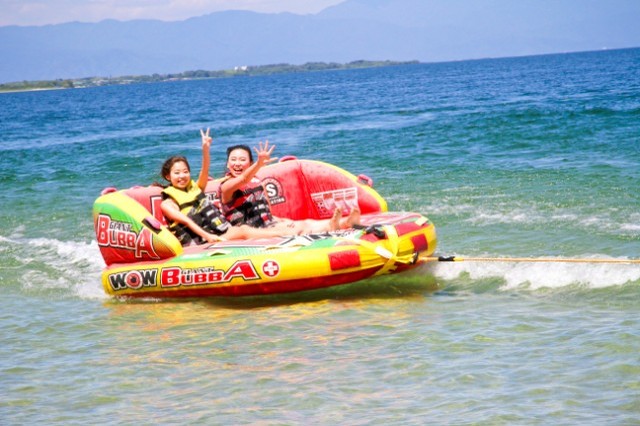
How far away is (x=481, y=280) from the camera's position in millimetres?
7273

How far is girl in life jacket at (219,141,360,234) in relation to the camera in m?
7.62

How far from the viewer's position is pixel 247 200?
A: 791 centimetres

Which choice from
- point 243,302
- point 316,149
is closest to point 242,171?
point 243,302

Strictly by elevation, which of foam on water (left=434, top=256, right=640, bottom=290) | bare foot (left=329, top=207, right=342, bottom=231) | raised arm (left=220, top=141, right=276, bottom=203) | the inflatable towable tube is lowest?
foam on water (left=434, top=256, right=640, bottom=290)

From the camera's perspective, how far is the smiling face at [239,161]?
306 inches

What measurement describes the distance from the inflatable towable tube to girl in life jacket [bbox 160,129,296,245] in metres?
0.19

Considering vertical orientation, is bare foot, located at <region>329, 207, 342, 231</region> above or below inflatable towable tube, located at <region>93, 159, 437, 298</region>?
above

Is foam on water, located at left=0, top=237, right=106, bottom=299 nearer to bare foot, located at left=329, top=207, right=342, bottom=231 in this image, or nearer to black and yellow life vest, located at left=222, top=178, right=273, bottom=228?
black and yellow life vest, located at left=222, top=178, right=273, bottom=228

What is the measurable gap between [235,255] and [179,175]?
102cm

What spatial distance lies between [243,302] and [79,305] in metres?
1.34

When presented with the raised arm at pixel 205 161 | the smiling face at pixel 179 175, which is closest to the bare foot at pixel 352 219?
the raised arm at pixel 205 161

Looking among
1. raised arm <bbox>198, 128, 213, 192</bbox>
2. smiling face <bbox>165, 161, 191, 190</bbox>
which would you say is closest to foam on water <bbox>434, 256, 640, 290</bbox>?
raised arm <bbox>198, 128, 213, 192</bbox>

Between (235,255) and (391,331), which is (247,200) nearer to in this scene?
(235,255)

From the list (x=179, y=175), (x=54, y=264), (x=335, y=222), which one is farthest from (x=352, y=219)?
(x=54, y=264)
